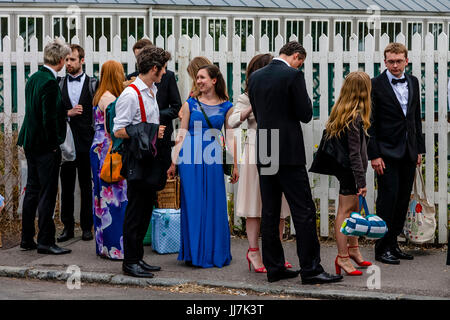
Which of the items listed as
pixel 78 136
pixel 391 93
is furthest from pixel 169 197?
pixel 391 93

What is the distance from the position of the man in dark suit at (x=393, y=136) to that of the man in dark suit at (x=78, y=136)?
9.57 feet

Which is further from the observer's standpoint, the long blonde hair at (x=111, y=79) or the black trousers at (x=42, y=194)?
the black trousers at (x=42, y=194)

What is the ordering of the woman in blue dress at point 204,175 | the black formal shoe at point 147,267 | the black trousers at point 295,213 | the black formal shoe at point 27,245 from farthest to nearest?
the black formal shoe at point 27,245 → the woman in blue dress at point 204,175 → the black formal shoe at point 147,267 → the black trousers at point 295,213

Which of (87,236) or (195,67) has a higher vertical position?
(195,67)

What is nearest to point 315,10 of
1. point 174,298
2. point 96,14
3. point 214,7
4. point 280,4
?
point 280,4

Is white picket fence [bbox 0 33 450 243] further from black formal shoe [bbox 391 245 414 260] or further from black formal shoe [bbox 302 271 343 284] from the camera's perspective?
black formal shoe [bbox 302 271 343 284]

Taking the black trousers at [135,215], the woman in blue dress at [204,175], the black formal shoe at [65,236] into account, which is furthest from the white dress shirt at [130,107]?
the black formal shoe at [65,236]

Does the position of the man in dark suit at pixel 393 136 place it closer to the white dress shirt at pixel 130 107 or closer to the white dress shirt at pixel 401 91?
the white dress shirt at pixel 401 91

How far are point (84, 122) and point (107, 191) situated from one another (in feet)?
3.53

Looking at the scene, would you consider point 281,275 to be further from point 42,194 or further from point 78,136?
point 78,136

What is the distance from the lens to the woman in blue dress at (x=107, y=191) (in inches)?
293

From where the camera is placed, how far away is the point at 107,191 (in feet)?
24.6
